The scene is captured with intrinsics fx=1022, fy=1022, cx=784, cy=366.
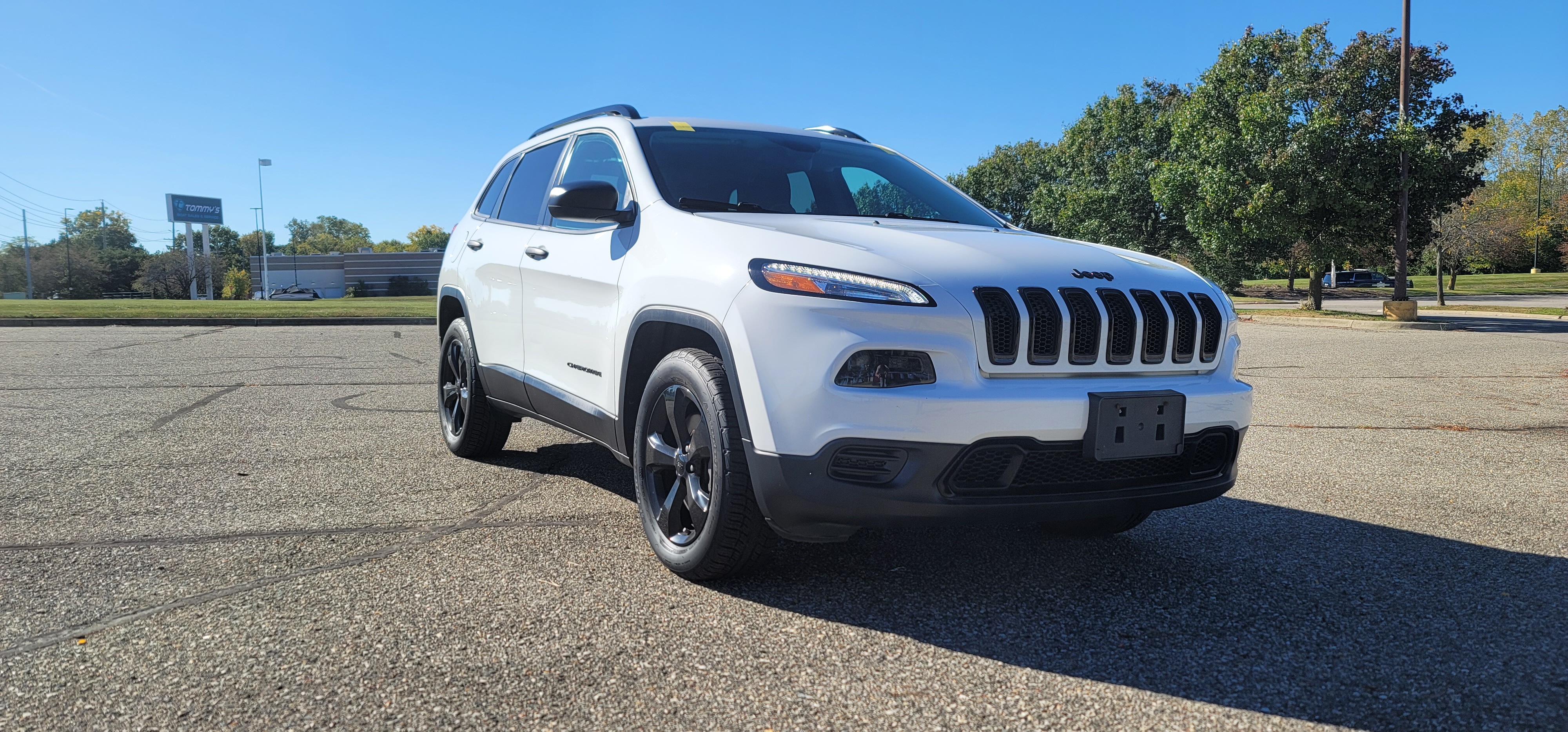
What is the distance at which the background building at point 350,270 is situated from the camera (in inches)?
4564

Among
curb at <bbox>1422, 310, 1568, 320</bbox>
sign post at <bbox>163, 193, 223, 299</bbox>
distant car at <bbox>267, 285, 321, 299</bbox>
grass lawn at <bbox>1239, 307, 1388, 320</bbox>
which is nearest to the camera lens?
grass lawn at <bbox>1239, 307, 1388, 320</bbox>

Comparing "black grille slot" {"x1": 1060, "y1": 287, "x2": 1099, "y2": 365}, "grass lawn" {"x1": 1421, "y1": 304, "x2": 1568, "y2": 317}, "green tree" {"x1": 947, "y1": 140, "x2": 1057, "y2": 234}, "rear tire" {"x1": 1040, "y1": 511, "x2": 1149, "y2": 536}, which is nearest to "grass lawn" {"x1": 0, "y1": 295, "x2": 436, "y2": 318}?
"rear tire" {"x1": 1040, "y1": 511, "x2": 1149, "y2": 536}

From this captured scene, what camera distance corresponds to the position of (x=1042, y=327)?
302 cm

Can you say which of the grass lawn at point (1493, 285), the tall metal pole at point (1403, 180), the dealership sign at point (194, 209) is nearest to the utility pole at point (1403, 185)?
the tall metal pole at point (1403, 180)

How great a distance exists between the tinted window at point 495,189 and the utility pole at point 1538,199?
240 ft

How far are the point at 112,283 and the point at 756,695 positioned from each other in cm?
13425

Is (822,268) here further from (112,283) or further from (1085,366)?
(112,283)

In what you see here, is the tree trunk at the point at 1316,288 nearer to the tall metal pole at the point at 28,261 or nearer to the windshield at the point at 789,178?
the windshield at the point at 789,178

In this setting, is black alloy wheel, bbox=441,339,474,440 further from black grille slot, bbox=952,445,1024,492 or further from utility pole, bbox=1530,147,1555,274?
utility pole, bbox=1530,147,1555,274

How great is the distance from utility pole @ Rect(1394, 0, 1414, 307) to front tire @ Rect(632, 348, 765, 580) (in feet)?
72.2

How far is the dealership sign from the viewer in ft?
382

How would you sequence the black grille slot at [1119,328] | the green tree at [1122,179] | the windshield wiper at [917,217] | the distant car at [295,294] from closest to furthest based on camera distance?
the black grille slot at [1119,328] → the windshield wiper at [917,217] → the green tree at [1122,179] → the distant car at [295,294]

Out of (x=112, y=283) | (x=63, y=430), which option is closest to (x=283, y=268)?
(x=112, y=283)

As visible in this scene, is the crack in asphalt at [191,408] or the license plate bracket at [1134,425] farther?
the crack in asphalt at [191,408]
